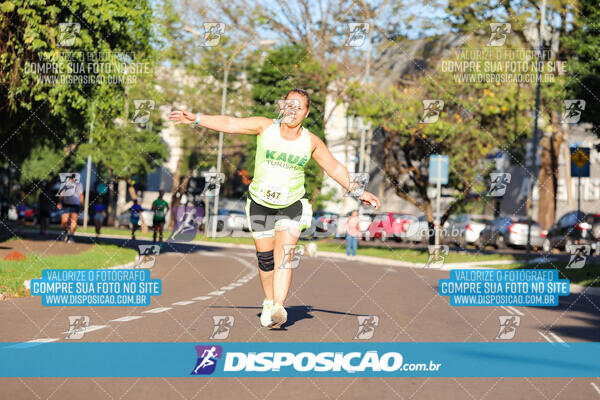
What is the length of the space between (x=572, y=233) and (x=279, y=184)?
27266mm

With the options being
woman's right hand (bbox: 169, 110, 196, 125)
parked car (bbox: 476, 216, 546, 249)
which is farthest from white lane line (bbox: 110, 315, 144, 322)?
parked car (bbox: 476, 216, 546, 249)

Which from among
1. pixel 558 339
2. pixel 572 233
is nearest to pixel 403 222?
pixel 572 233

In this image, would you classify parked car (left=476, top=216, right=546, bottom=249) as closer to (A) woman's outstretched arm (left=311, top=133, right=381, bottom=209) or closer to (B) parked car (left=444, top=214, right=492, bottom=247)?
(B) parked car (left=444, top=214, right=492, bottom=247)

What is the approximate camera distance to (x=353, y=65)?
1512 inches

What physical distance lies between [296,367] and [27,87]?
15026mm

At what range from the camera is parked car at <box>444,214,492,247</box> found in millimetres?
40534

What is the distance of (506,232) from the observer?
135 feet

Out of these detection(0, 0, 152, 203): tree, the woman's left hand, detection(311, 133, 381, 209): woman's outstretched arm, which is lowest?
the woman's left hand

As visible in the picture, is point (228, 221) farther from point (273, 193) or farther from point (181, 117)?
point (181, 117)

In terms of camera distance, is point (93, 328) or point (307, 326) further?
point (307, 326)

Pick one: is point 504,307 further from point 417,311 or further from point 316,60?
point 316,60

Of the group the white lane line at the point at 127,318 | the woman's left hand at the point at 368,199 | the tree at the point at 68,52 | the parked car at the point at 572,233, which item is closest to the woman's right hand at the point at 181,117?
the woman's left hand at the point at 368,199

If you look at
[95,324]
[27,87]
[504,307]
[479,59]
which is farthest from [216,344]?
[479,59]

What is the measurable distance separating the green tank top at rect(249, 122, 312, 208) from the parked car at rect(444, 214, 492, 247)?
1265 inches
